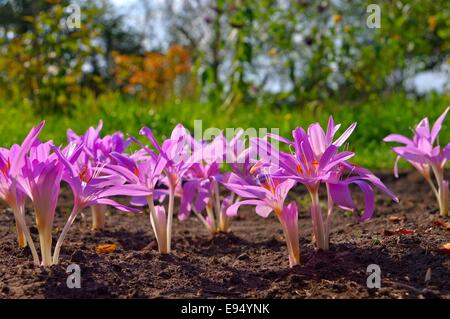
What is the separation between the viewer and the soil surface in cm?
202

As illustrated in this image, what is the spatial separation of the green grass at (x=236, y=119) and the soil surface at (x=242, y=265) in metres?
2.13

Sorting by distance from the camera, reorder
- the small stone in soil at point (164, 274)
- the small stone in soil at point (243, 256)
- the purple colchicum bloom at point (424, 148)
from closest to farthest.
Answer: the small stone in soil at point (164, 274) → the small stone in soil at point (243, 256) → the purple colchicum bloom at point (424, 148)

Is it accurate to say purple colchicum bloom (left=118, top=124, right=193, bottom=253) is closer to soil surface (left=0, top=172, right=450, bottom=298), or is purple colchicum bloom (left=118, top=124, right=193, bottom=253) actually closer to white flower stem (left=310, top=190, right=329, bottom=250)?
soil surface (left=0, top=172, right=450, bottom=298)

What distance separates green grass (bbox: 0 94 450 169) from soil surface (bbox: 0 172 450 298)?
213 cm

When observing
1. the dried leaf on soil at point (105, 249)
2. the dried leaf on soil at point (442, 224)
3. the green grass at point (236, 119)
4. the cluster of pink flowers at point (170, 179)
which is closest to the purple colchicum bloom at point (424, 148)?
the dried leaf on soil at point (442, 224)

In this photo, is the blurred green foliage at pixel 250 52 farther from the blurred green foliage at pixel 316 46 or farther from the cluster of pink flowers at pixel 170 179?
the cluster of pink flowers at pixel 170 179

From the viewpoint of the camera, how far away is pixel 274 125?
6.12 meters

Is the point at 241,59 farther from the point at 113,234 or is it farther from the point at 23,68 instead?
the point at 113,234

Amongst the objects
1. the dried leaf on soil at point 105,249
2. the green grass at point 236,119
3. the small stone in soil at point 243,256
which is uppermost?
the green grass at point 236,119

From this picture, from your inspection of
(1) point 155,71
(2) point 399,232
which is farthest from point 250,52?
(2) point 399,232

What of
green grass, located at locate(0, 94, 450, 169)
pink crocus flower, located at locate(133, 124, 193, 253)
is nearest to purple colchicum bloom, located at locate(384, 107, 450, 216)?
pink crocus flower, located at locate(133, 124, 193, 253)

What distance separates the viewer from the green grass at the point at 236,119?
219 inches

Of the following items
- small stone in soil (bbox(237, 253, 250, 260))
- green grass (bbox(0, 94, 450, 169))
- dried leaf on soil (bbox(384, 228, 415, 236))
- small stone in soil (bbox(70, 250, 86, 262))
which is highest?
green grass (bbox(0, 94, 450, 169))

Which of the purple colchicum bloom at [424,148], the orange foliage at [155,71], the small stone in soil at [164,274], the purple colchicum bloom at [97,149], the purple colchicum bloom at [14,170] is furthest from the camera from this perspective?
the orange foliage at [155,71]
